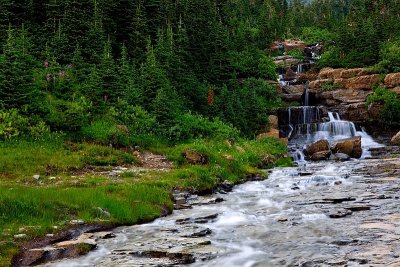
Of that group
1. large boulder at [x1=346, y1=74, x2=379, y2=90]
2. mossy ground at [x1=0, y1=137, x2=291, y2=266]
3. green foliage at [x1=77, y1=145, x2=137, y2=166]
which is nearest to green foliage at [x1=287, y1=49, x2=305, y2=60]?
large boulder at [x1=346, y1=74, x2=379, y2=90]

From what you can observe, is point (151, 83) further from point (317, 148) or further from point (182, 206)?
point (182, 206)

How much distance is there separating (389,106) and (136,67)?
85.7 feet

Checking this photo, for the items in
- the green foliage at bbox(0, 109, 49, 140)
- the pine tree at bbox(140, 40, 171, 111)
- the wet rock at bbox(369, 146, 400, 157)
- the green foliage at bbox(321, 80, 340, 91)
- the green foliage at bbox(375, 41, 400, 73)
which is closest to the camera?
the green foliage at bbox(0, 109, 49, 140)

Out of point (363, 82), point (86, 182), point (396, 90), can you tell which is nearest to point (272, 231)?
point (86, 182)

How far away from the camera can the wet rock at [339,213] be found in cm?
1551

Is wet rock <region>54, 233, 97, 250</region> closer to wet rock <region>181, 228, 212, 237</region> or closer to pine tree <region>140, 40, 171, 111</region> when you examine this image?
wet rock <region>181, 228, 212, 237</region>

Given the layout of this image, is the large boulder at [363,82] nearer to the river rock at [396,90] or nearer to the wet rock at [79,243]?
the river rock at [396,90]

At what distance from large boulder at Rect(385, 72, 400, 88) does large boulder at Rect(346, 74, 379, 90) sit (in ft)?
3.92

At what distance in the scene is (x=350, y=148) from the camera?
35.2m

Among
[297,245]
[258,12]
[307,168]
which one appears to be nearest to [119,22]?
[307,168]

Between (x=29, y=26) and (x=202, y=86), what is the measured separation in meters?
16.3

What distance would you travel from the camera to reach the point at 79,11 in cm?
3744

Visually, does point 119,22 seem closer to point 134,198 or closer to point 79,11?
point 79,11

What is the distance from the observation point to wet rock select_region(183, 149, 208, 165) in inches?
1000
